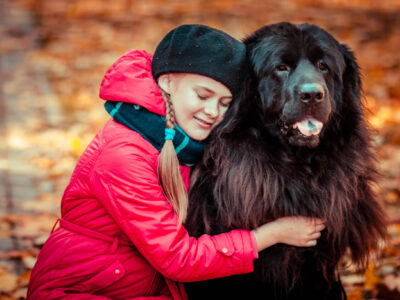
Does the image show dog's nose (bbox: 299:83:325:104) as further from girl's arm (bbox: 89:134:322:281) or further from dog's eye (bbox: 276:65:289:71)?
girl's arm (bbox: 89:134:322:281)

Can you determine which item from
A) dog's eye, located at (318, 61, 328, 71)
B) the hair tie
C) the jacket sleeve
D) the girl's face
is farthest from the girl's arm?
dog's eye, located at (318, 61, 328, 71)

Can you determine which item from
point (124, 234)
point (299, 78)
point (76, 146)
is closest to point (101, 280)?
point (124, 234)

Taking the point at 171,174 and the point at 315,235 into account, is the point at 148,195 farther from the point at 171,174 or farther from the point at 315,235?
the point at 315,235

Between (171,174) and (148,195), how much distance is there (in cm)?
12

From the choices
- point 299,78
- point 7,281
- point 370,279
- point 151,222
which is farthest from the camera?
point 370,279

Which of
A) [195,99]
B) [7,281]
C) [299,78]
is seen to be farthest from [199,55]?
[7,281]

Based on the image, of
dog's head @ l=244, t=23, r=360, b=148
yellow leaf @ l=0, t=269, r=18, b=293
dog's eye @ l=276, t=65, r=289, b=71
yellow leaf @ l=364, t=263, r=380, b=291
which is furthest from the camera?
yellow leaf @ l=364, t=263, r=380, b=291

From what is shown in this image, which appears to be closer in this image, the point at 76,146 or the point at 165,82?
the point at 165,82

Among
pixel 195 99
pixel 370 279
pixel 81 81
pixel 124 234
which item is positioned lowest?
pixel 370 279

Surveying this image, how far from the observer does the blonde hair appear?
5.97 feet

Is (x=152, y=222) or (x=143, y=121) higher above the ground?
(x=143, y=121)

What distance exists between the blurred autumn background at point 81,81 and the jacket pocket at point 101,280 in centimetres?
80

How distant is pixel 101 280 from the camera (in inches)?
73.0

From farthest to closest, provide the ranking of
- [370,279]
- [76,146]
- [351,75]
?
[76,146]
[370,279]
[351,75]
